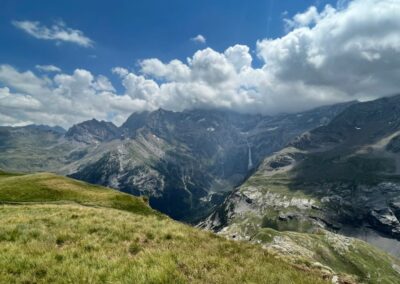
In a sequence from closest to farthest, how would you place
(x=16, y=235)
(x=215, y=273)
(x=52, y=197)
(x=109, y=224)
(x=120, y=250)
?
(x=215, y=273) < (x=120, y=250) < (x=16, y=235) < (x=109, y=224) < (x=52, y=197)

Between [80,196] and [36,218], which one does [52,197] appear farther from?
[36,218]

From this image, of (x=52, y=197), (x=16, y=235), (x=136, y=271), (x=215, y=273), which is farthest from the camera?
(x=52, y=197)

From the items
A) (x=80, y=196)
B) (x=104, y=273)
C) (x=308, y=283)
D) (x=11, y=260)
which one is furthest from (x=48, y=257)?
(x=80, y=196)

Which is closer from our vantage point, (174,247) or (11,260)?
(11,260)

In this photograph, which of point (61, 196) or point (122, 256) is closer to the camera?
point (122, 256)

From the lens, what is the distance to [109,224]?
20672 mm

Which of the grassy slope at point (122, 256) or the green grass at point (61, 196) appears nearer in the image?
the grassy slope at point (122, 256)

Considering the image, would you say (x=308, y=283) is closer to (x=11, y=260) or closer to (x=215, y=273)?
(x=215, y=273)

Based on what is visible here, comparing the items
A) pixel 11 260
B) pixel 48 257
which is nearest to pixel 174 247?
pixel 48 257

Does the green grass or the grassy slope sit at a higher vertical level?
the grassy slope

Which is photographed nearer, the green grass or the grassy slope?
the grassy slope

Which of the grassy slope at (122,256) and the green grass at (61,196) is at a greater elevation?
the grassy slope at (122,256)

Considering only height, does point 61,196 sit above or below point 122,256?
below

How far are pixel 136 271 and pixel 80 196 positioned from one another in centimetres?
A: 4921
